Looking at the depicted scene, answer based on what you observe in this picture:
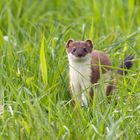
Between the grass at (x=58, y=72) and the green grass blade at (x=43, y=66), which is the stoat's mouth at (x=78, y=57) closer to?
the grass at (x=58, y=72)

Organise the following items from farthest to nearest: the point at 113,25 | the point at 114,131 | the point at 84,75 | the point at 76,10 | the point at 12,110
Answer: the point at 76,10
the point at 113,25
the point at 84,75
the point at 12,110
the point at 114,131

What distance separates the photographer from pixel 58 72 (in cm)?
653

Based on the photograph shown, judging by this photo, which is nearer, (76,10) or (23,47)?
(23,47)

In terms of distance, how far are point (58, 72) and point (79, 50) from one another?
1.03 ft

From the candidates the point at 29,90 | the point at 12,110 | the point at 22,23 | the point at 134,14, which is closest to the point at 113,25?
the point at 134,14

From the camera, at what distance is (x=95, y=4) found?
28.2ft

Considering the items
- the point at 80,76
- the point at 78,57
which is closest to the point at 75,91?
the point at 80,76

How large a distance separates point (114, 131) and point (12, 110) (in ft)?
2.94

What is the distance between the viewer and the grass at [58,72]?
521 cm

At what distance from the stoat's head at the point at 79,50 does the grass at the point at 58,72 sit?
0.39ft

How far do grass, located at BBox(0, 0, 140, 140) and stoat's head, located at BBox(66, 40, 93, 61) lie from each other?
Answer: 0.39 feet

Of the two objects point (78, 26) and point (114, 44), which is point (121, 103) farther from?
point (78, 26)

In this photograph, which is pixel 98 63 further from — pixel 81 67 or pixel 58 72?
pixel 58 72

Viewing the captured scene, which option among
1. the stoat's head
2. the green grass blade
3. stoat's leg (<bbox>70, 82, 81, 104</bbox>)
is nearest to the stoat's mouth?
the stoat's head
